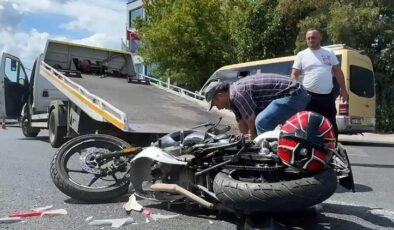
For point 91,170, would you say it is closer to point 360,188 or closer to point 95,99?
point 360,188

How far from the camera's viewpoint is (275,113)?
4.93 meters

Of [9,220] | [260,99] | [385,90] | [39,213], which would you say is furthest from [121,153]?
[385,90]

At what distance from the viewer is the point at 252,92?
504 centimetres

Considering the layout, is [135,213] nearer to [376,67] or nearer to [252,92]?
[252,92]

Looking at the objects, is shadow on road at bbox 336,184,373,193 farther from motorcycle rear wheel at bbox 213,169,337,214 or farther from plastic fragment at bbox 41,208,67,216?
plastic fragment at bbox 41,208,67,216

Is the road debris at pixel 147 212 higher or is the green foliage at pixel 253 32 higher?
the green foliage at pixel 253 32

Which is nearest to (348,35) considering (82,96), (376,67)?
(376,67)

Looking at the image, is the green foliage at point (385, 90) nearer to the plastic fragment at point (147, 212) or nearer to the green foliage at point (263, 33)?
the green foliage at point (263, 33)

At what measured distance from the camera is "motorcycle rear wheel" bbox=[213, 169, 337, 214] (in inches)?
155

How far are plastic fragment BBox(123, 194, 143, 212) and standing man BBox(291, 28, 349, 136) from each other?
2473 mm

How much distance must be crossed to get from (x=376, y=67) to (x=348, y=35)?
1.82 metres

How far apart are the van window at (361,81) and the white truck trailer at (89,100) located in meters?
6.36

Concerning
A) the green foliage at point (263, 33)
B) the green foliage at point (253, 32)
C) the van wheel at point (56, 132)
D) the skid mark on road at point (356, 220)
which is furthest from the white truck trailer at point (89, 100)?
the green foliage at point (263, 33)

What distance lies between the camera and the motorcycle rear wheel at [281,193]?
3.95 metres
